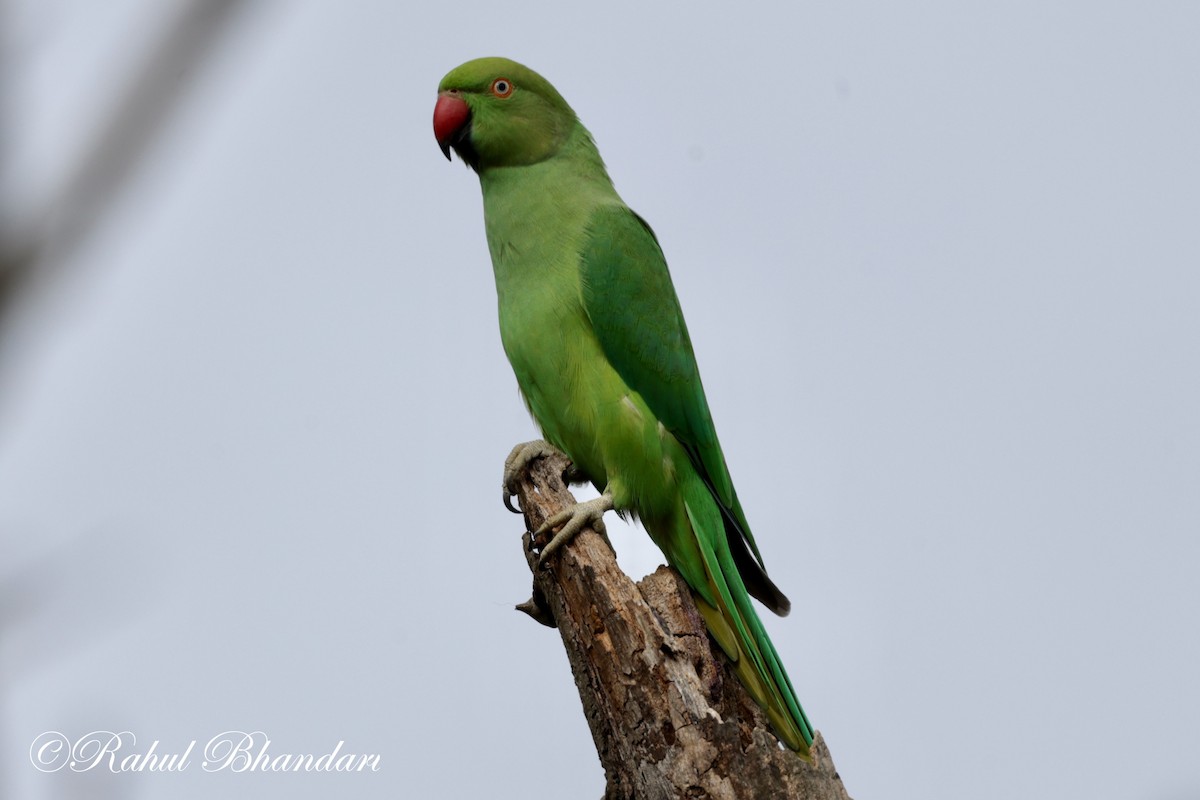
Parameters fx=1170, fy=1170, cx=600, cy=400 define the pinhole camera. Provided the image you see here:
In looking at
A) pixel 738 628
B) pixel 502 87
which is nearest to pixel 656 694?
pixel 738 628

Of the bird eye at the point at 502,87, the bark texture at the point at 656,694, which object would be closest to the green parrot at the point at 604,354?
the bird eye at the point at 502,87

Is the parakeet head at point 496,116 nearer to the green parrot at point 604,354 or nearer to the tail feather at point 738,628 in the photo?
the green parrot at point 604,354

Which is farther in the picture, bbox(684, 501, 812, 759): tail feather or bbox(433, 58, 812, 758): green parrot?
bbox(433, 58, 812, 758): green parrot

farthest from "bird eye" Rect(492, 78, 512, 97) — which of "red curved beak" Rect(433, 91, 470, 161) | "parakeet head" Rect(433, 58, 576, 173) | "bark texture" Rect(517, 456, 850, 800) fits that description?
"bark texture" Rect(517, 456, 850, 800)

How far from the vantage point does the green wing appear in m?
5.29

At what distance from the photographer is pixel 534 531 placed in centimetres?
493

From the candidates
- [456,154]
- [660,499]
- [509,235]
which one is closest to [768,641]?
[660,499]

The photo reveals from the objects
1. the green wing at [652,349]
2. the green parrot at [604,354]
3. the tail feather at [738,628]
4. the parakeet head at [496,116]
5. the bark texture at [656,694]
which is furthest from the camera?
the parakeet head at [496,116]

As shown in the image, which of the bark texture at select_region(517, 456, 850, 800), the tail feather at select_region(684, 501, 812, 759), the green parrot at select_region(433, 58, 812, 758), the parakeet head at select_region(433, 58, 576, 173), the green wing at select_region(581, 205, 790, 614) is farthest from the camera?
the parakeet head at select_region(433, 58, 576, 173)

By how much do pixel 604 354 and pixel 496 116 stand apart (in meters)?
1.36

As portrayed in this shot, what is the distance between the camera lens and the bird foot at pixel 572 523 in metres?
4.75

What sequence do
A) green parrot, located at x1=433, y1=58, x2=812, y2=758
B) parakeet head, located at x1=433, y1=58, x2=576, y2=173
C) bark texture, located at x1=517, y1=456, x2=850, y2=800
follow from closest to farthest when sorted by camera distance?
bark texture, located at x1=517, y1=456, x2=850, y2=800, green parrot, located at x1=433, y1=58, x2=812, y2=758, parakeet head, located at x1=433, y1=58, x2=576, y2=173

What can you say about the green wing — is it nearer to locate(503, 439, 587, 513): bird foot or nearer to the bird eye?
locate(503, 439, 587, 513): bird foot

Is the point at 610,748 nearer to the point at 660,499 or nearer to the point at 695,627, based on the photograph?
the point at 695,627
